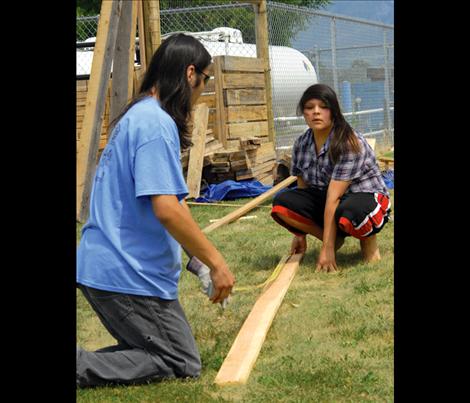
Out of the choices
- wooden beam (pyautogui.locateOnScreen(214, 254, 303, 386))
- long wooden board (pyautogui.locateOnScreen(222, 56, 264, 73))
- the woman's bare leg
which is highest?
long wooden board (pyautogui.locateOnScreen(222, 56, 264, 73))

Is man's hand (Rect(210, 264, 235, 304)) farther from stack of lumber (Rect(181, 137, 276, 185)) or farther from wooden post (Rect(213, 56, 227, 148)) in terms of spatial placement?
wooden post (Rect(213, 56, 227, 148))

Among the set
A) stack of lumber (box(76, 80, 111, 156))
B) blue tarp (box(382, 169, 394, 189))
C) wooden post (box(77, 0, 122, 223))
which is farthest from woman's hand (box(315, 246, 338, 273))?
stack of lumber (box(76, 80, 111, 156))

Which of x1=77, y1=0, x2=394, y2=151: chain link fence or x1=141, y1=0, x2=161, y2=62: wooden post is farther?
x1=77, y1=0, x2=394, y2=151: chain link fence

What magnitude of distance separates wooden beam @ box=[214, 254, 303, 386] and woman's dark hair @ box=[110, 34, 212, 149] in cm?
125

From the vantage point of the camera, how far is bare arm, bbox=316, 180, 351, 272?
664 centimetres

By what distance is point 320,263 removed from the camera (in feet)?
22.1

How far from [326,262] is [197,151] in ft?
17.0

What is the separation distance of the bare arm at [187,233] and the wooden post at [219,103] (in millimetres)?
8573

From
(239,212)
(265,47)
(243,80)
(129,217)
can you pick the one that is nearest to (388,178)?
(243,80)

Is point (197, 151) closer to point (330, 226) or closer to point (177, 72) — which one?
point (330, 226)

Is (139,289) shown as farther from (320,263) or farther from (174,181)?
(320,263)

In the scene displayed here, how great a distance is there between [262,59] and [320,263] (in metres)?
7.42

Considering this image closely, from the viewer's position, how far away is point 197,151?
1161 centimetres
